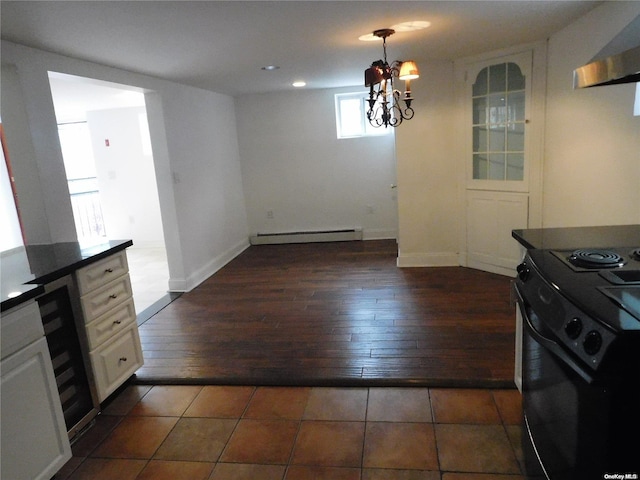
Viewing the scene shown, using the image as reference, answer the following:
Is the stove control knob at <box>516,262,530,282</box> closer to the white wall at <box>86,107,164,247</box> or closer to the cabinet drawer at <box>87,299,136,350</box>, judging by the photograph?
the cabinet drawer at <box>87,299,136,350</box>

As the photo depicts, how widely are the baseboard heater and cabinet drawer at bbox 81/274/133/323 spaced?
3.80 m

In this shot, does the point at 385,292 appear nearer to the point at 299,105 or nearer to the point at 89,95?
the point at 299,105

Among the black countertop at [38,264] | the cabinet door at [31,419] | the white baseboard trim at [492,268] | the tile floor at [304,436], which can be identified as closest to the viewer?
the cabinet door at [31,419]

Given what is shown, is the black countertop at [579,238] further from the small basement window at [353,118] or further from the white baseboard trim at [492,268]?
the small basement window at [353,118]

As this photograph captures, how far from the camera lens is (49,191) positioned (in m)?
2.90

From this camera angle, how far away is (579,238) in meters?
2.06

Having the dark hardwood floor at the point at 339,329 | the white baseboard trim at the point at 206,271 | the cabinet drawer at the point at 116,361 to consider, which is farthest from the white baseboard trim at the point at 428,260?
the cabinet drawer at the point at 116,361

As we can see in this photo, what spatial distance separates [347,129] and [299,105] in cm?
74

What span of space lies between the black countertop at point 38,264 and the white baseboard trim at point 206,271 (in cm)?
189

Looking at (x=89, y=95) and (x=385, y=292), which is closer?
(x=385, y=292)

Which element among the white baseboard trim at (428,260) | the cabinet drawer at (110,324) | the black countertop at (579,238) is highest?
the black countertop at (579,238)

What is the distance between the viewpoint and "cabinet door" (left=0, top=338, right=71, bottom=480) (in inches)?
68.7

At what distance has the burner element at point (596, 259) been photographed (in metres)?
1.60

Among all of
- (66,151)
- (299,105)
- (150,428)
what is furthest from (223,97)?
(150,428)
